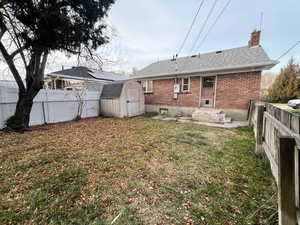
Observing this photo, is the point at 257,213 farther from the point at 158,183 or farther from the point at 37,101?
the point at 37,101

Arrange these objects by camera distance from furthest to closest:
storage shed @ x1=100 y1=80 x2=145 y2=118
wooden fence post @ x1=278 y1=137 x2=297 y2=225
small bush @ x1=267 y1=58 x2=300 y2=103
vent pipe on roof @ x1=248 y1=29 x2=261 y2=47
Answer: small bush @ x1=267 y1=58 x2=300 y2=103, storage shed @ x1=100 y1=80 x2=145 y2=118, vent pipe on roof @ x1=248 y1=29 x2=261 y2=47, wooden fence post @ x1=278 y1=137 x2=297 y2=225

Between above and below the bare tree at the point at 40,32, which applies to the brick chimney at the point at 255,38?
above

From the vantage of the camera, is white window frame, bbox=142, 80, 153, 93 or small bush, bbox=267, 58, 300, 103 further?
white window frame, bbox=142, 80, 153, 93

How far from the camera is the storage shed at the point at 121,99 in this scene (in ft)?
30.1

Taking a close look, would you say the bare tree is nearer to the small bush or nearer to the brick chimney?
the brick chimney

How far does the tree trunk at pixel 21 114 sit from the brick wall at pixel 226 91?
318 inches

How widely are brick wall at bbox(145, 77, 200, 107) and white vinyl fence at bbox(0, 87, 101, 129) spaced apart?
461cm

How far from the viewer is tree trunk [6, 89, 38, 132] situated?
5543 mm

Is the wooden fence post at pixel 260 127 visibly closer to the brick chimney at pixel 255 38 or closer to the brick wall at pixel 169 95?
the brick wall at pixel 169 95

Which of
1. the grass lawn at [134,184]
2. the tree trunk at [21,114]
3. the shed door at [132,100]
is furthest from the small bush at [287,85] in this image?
the tree trunk at [21,114]

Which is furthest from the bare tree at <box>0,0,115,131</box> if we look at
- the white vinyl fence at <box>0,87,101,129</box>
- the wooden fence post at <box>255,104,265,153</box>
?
the wooden fence post at <box>255,104,265,153</box>

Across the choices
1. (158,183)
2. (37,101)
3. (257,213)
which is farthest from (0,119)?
(257,213)

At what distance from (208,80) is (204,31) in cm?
317

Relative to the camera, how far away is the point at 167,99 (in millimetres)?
10422
